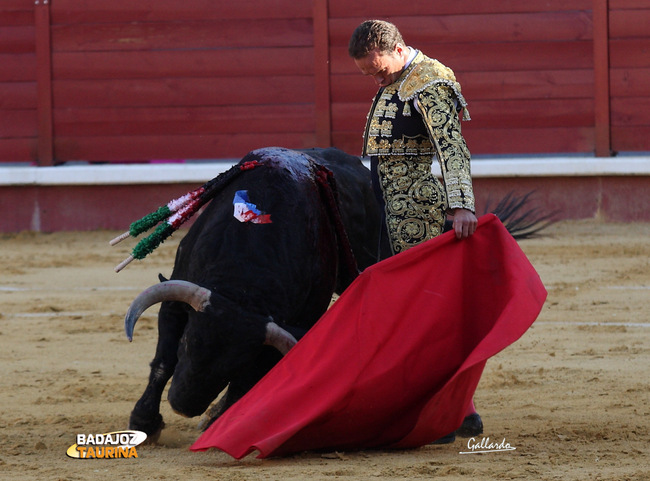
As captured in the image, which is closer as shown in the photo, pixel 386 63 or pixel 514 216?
pixel 386 63

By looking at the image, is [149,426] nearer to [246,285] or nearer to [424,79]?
[246,285]

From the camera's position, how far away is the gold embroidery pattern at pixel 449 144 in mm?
2723

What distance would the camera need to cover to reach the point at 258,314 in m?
2.76

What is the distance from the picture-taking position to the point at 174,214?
10.4 ft

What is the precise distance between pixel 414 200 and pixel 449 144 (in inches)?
9.4

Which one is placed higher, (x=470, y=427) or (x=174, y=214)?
(x=174, y=214)

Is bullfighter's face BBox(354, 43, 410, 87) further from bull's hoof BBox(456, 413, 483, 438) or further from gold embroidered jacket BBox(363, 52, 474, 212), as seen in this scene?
bull's hoof BBox(456, 413, 483, 438)

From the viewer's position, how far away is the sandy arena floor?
2471 millimetres

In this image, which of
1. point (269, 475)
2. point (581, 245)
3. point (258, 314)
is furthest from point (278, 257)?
point (581, 245)

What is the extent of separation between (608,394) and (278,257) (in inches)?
44.1

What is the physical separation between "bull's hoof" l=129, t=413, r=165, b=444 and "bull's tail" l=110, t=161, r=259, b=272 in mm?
437

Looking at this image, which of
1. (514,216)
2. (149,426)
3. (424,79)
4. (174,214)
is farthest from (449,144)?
(514,216)

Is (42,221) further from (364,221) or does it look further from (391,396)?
(391,396)

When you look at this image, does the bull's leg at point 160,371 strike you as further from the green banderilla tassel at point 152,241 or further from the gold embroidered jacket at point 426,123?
the gold embroidered jacket at point 426,123
